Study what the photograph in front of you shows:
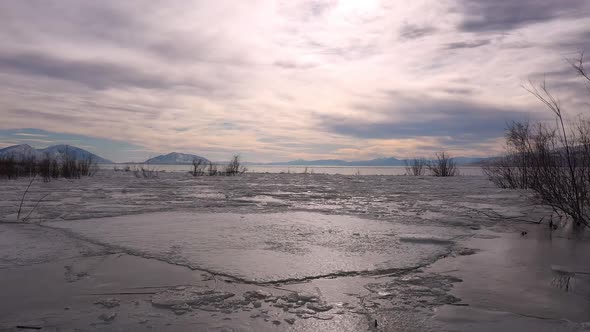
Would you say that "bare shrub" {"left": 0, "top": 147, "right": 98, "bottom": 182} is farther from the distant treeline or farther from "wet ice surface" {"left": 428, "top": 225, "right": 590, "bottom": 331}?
"wet ice surface" {"left": 428, "top": 225, "right": 590, "bottom": 331}

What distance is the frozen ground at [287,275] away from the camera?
6.26ft

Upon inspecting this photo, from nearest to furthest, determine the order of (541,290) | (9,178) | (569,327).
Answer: (569,327), (541,290), (9,178)

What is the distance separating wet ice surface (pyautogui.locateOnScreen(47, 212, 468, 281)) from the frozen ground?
0.7 inches

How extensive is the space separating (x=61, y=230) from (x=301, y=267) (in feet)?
10.5

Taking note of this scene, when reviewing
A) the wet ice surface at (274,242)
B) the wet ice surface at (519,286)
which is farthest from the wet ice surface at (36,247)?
the wet ice surface at (519,286)

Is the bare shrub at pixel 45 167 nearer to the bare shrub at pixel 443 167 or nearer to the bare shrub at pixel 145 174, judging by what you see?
the bare shrub at pixel 145 174

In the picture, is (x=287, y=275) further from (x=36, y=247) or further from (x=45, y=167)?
(x=45, y=167)

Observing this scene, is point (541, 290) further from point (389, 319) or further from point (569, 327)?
point (389, 319)

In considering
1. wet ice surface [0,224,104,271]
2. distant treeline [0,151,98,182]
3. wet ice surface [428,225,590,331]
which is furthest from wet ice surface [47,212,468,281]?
distant treeline [0,151,98,182]

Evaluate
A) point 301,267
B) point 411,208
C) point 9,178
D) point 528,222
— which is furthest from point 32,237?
point 9,178

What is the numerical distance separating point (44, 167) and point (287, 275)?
17.4m

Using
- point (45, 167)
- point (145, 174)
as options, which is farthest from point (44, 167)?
point (145, 174)

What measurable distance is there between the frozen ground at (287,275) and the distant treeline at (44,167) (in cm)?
1318

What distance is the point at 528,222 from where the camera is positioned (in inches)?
203
